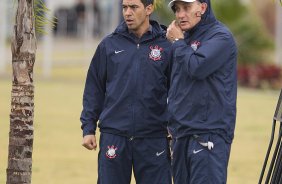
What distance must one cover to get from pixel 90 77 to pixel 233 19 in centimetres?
2211

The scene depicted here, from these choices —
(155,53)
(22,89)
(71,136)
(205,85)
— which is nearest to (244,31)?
(71,136)

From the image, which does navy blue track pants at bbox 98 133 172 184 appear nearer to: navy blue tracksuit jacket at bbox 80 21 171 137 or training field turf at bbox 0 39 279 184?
navy blue tracksuit jacket at bbox 80 21 171 137

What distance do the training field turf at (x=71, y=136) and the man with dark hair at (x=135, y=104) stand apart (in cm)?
349

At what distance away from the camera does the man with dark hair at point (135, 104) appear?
23.1ft

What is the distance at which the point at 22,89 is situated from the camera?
6961mm

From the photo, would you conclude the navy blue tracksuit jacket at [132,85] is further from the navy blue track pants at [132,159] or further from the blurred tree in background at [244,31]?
the blurred tree in background at [244,31]

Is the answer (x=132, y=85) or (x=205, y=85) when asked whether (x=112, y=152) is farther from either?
(x=205, y=85)

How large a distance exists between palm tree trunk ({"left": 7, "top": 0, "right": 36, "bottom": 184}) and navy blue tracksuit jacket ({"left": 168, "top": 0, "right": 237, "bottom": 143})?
0.99 metres

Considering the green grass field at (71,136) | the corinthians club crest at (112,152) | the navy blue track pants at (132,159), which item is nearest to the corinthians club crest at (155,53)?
the navy blue track pants at (132,159)

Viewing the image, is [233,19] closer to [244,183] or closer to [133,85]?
[244,183]

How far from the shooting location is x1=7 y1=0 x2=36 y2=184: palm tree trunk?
690cm

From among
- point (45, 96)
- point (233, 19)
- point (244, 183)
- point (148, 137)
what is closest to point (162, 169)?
point (148, 137)

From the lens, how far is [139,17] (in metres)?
7.12

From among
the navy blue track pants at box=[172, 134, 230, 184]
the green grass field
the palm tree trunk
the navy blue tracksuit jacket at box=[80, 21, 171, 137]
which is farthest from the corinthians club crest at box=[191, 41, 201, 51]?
the green grass field
